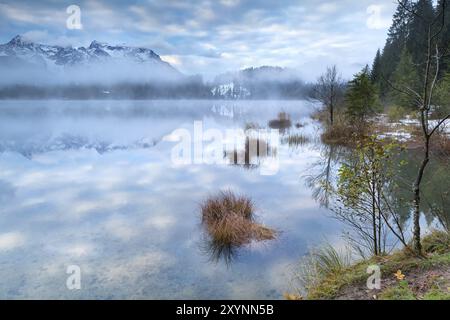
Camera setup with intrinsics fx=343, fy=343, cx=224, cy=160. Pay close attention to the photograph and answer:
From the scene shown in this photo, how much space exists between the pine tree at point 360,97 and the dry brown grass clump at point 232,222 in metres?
20.2

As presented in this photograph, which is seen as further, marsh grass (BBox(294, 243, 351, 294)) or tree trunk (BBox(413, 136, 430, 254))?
marsh grass (BBox(294, 243, 351, 294))

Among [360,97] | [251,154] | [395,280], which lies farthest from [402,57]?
[395,280]

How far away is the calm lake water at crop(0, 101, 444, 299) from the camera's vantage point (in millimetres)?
7293

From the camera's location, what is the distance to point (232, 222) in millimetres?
9727

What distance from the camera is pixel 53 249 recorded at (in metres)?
9.17

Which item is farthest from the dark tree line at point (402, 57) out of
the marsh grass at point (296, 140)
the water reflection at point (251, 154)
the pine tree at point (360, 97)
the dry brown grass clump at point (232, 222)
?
the dry brown grass clump at point (232, 222)

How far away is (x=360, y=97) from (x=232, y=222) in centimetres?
2268

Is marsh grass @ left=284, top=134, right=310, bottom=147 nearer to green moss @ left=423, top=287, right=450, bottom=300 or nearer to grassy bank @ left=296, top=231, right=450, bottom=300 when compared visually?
grassy bank @ left=296, top=231, right=450, bottom=300

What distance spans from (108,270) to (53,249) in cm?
228

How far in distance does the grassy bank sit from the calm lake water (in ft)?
3.60

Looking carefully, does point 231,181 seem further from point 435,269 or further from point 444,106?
point 444,106

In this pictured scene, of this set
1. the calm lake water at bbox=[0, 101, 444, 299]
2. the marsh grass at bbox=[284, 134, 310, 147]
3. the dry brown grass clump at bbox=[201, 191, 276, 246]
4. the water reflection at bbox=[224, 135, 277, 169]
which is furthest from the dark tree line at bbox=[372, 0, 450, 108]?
the dry brown grass clump at bbox=[201, 191, 276, 246]
